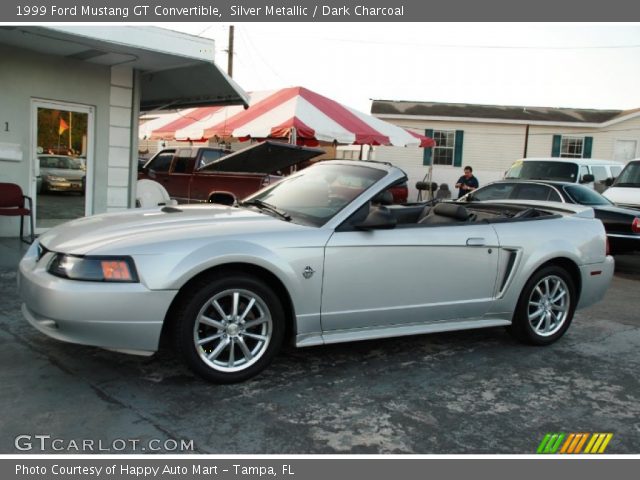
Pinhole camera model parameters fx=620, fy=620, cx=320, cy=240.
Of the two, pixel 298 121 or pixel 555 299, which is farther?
pixel 298 121

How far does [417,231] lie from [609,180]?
31.3ft

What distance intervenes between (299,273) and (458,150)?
20.2 m

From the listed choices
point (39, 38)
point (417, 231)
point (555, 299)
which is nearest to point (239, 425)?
point (417, 231)

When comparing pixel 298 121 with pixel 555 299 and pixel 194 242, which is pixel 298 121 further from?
pixel 194 242

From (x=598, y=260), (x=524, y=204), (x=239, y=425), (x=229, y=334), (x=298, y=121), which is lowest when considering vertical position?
(x=239, y=425)

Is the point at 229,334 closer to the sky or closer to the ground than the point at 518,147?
closer to the ground

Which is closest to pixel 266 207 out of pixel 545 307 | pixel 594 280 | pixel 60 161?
pixel 545 307

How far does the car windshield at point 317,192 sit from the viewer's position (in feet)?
14.9

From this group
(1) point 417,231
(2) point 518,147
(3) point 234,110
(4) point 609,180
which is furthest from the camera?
(2) point 518,147

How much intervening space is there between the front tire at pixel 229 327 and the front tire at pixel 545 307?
87.6 inches

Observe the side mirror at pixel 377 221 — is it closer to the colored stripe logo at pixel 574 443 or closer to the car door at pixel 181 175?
the colored stripe logo at pixel 574 443

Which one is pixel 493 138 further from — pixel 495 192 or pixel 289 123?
pixel 495 192

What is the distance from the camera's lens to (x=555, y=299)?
541 cm

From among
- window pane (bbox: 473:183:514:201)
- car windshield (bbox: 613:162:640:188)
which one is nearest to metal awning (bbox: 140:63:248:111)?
window pane (bbox: 473:183:514:201)
